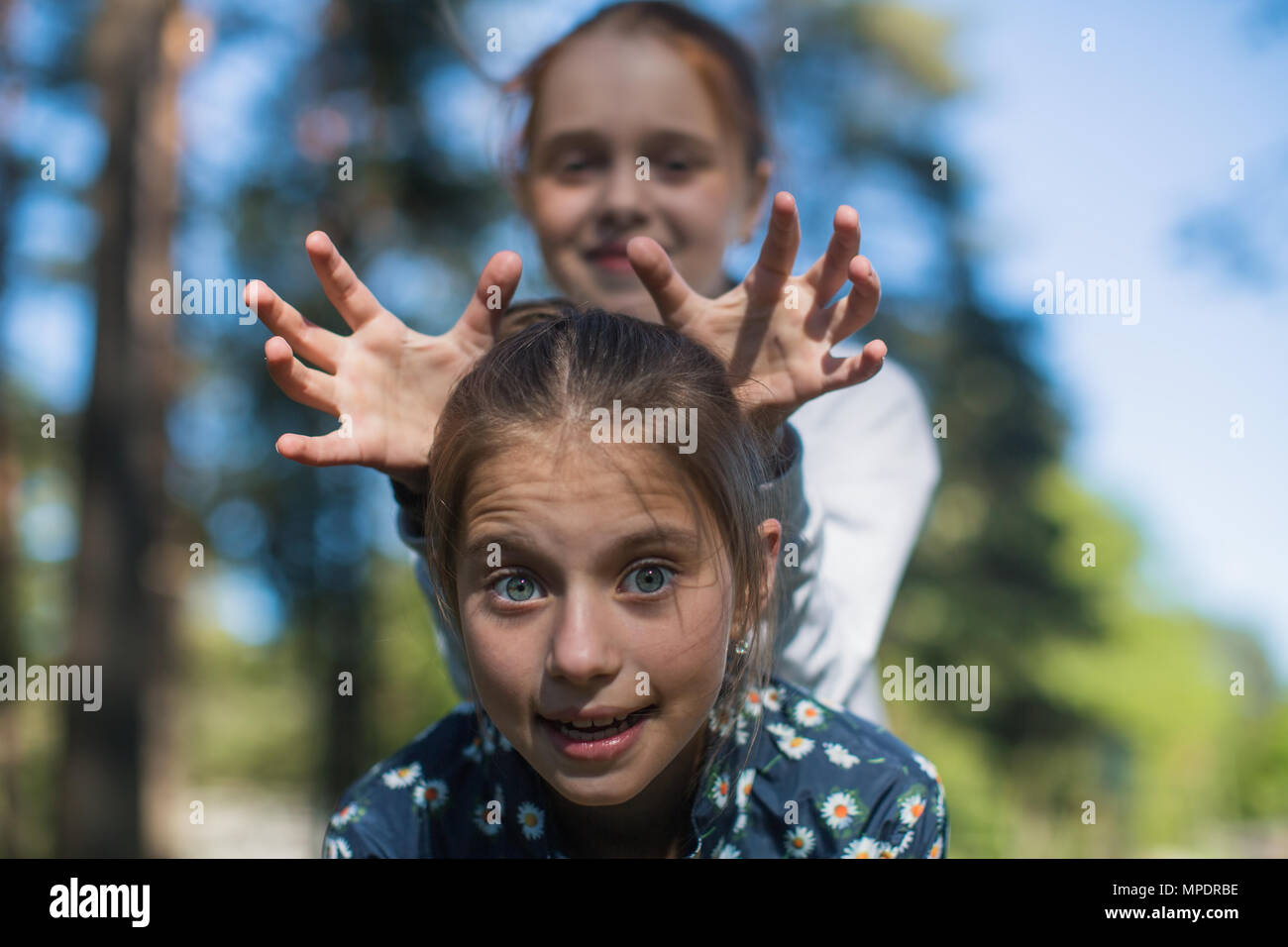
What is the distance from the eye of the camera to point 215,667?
19.7m

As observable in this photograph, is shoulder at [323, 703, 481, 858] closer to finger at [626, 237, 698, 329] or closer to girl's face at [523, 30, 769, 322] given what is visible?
finger at [626, 237, 698, 329]

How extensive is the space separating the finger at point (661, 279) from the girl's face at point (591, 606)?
0.29 metres

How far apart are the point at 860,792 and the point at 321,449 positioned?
3.20 feet

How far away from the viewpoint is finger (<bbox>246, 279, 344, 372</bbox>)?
159cm

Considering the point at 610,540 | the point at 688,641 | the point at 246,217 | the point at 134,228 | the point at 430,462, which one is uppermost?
→ the point at 246,217

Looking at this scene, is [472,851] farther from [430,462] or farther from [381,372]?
[381,372]

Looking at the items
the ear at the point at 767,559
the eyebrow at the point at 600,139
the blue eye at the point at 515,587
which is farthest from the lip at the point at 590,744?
the eyebrow at the point at 600,139

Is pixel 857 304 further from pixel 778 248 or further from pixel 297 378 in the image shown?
pixel 297 378

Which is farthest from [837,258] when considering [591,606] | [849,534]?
[849,534]

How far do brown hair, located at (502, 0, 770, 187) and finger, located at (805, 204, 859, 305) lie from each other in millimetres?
1137

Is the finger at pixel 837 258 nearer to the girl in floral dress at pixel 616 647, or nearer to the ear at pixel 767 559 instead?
the girl in floral dress at pixel 616 647

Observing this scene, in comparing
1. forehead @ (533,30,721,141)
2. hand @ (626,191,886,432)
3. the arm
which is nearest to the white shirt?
the arm
